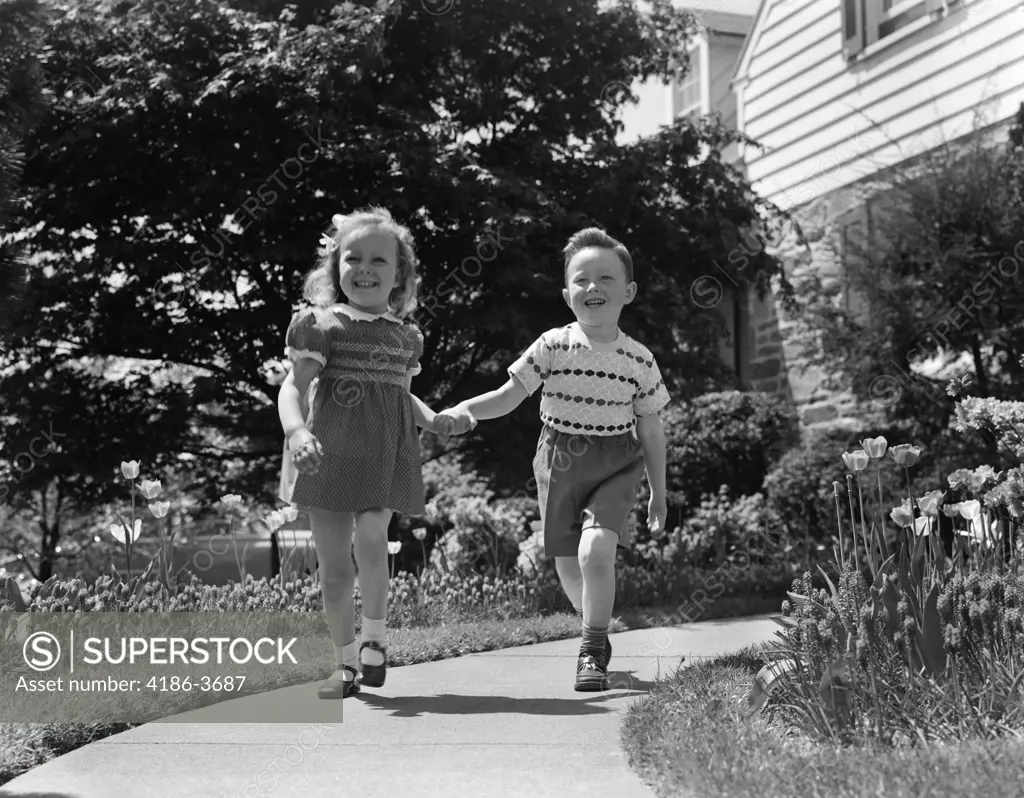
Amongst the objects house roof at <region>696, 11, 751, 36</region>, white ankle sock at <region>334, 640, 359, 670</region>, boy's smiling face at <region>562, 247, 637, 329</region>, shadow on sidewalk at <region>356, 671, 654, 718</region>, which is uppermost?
house roof at <region>696, 11, 751, 36</region>

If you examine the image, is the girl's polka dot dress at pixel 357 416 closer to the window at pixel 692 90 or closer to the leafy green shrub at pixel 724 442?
the leafy green shrub at pixel 724 442

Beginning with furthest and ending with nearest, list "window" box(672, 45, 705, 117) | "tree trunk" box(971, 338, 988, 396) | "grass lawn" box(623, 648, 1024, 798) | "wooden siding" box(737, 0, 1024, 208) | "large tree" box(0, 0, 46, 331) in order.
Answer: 1. "window" box(672, 45, 705, 117)
2. "wooden siding" box(737, 0, 1024, 208)
3. "tree trunk" box(971, 338, 988, 396)
4. "large tree" box(0, 0, 46, 331)
5. "grass lawn" box(623, 648, 1024, 798)

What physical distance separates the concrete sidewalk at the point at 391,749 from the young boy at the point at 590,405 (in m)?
0.56

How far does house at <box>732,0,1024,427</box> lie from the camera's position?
8672 millimetres

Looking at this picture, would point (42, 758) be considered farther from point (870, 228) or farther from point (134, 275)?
point (870, 228)

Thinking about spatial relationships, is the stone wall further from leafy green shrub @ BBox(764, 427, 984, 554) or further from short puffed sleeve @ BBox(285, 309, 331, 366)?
short puffed sleeve @ BBox(285, 309, 331, 366)

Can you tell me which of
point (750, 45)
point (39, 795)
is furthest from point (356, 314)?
point (750, 45)

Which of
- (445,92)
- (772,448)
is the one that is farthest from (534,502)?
(445,92)

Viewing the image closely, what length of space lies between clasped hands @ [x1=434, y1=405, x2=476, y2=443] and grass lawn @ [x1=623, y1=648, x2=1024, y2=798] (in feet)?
3.46

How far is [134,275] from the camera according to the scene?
811 centimetres

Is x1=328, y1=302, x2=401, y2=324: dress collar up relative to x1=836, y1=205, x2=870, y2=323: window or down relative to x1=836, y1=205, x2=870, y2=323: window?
down

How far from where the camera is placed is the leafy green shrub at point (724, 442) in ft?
31.8

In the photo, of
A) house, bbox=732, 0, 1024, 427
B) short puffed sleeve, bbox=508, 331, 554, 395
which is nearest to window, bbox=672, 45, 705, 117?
house, bbox=732, 0, 1024, 427

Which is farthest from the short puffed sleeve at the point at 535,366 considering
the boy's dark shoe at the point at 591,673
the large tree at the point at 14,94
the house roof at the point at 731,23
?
the house roof at the point at 731,23
